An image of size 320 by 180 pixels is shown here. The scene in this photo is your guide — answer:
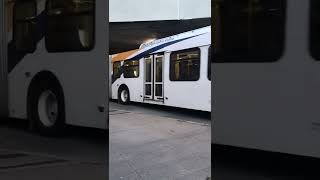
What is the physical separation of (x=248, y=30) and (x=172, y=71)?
0.28 metres

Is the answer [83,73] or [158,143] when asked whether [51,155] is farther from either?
[158,143]

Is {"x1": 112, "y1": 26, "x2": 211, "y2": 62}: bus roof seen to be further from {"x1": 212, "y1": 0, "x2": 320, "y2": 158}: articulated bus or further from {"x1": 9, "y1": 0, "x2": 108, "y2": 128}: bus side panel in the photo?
{"x1": 9, "y1": 0, "x2": 108, "y2": 128}: bus side panel

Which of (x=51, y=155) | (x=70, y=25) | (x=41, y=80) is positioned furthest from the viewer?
(x=51, y=155)

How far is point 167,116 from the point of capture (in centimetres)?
153

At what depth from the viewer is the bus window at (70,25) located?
1728 millimetres

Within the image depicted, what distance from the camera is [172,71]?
1451 mm

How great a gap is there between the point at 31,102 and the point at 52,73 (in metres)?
0.20

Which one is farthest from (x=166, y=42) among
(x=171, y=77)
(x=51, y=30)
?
(x=51, y=30)

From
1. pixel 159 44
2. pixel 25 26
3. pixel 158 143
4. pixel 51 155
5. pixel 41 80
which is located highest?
pixel 25 26

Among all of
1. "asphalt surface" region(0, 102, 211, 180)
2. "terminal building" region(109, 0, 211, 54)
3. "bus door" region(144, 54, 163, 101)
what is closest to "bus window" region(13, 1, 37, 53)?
"asphalt surface" region(0, 102, 211, 180)

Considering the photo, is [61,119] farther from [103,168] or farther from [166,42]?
[166,42]

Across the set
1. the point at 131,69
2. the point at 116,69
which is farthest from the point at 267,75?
the point at 116,69

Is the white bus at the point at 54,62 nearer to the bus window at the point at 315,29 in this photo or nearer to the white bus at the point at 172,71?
the white bus at the point at 172,71

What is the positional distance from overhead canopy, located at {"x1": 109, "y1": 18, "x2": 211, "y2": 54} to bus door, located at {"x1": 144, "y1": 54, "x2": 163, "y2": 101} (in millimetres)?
72
